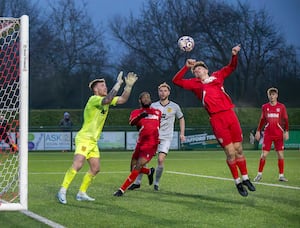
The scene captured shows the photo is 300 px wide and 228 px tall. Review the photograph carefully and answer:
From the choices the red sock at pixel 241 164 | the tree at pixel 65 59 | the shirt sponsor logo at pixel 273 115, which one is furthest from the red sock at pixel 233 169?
the tree at pixel 65 59

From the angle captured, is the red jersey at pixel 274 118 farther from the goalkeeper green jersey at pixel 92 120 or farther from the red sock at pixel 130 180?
the goalkeeper green jersey at pixel 92 120

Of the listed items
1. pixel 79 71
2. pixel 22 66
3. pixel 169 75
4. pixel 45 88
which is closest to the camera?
pixel 22 66

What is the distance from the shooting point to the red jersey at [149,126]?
12237 millimetres

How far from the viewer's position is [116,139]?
107 ft

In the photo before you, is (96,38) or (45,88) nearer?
(45,88)

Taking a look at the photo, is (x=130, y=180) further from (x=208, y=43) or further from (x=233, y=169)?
(x=208, y=43)

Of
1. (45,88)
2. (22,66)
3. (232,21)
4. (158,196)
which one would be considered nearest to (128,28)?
(232,21)

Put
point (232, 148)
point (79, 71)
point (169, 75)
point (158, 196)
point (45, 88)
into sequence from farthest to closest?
point (169, 75) → point (79, 71) → point (45, 88) → point (158, 196) → point (232, 148)

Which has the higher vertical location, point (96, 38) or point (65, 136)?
point (96, 38)

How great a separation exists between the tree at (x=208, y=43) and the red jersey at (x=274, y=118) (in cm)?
2509

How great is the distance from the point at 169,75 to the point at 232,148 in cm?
3371

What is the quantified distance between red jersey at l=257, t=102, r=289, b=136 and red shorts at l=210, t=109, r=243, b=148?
17.2 ft

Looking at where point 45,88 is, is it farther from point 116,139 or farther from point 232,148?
point 232,148

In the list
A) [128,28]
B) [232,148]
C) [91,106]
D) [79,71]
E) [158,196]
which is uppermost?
[128,28]
